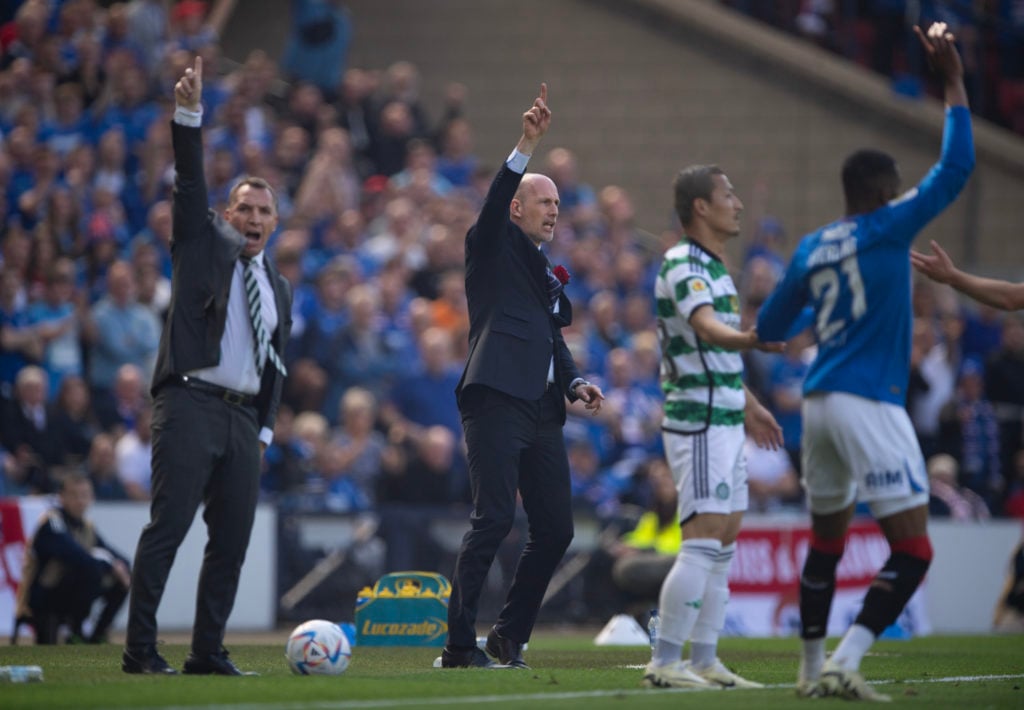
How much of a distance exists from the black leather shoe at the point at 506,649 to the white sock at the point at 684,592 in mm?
1752

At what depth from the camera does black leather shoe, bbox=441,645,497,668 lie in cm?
936

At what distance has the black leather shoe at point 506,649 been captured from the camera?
31.5ft

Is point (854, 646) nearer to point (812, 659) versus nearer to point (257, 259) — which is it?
point (812, 659)

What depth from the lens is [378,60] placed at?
25.7 meters

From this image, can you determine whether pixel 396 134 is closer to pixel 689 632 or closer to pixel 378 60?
pixel 378 60

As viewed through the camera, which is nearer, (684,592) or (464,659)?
(684,592)

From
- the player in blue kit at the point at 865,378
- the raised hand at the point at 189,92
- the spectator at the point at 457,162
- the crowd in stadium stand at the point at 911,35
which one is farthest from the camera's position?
the crowd in stadium stand at the point at 911,35

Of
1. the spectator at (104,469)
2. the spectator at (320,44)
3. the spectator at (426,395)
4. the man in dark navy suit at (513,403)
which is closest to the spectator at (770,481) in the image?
the spectator at (426,395)

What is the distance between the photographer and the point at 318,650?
879 cm

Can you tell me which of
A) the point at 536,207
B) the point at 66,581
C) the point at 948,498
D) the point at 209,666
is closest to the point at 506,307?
the point at 536,207

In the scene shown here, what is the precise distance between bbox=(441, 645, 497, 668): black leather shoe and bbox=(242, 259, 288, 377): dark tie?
→ 1872mm

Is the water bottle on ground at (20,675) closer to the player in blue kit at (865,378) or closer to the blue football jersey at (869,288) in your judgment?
the player in blue kit at (865,378)

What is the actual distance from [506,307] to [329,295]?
786cm

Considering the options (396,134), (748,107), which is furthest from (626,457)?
(748,107)
